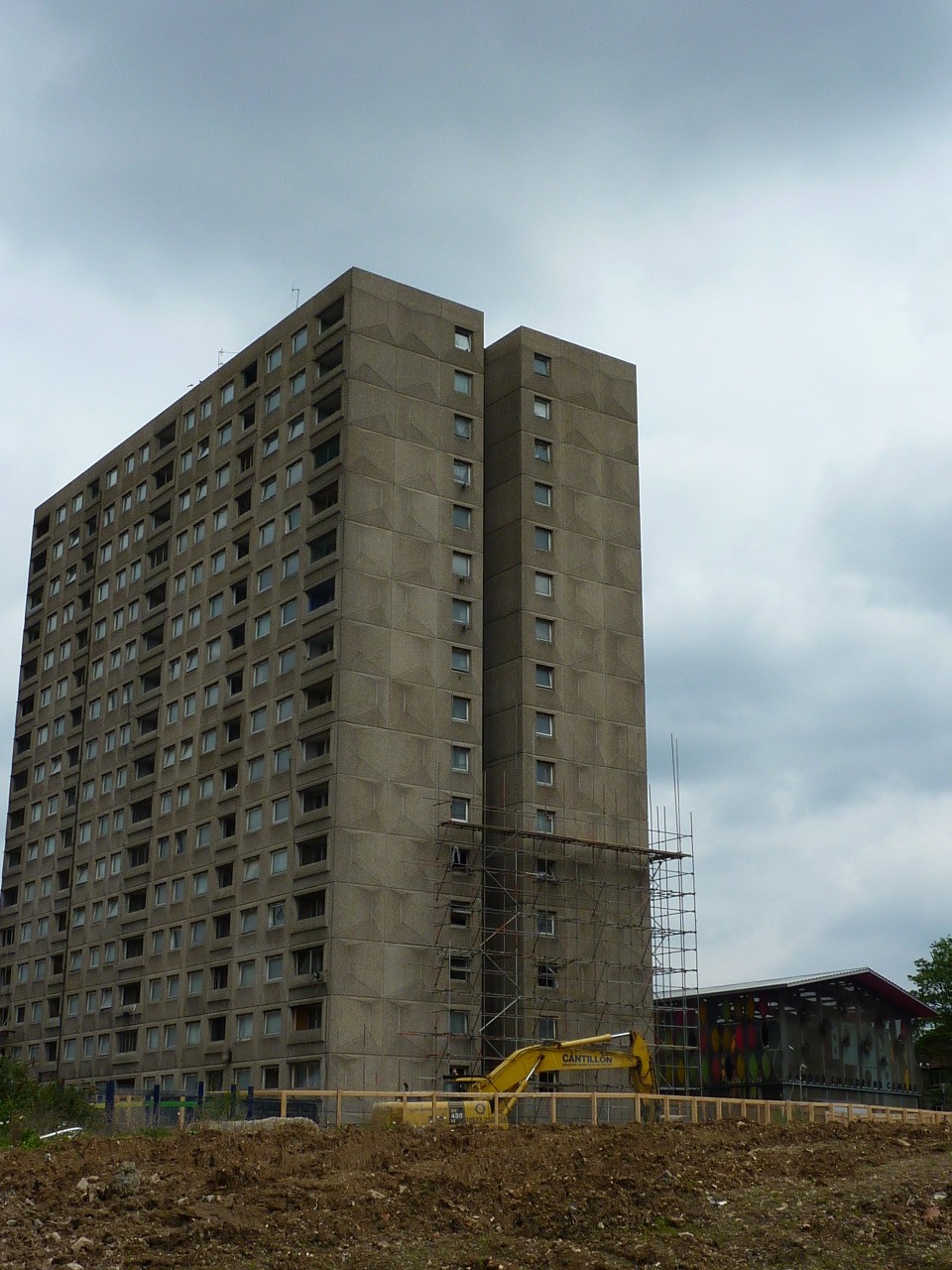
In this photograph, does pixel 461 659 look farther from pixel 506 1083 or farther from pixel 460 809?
pixel 506 1083

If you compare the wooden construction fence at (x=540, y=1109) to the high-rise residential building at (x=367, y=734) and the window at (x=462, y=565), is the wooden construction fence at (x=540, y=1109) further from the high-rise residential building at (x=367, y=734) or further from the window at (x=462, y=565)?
the window at (x=462, y=565)

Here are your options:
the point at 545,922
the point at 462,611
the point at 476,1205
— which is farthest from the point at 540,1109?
the point at 476,1205

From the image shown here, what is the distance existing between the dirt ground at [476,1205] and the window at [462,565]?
47.7 m

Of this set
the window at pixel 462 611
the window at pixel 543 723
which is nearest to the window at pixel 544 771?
the window at pixel 543 723

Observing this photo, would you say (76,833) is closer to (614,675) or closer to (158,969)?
(158,969)

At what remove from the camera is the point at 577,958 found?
81.9m

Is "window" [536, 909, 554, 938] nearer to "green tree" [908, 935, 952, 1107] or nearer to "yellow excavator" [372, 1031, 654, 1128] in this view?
"yellow excavator" [372, 1031, 654, 1128]

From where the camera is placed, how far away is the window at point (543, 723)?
277ft

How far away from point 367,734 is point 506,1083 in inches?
945

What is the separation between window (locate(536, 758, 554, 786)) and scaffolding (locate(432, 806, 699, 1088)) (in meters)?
2.43

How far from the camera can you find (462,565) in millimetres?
85625

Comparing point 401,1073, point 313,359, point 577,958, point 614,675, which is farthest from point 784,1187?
point 313,359

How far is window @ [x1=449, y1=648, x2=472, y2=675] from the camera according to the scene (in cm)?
8350

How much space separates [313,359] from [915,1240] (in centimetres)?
6688
